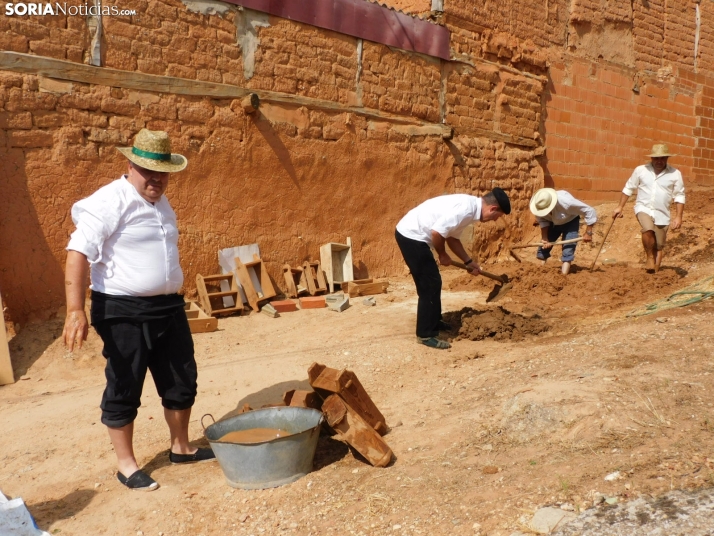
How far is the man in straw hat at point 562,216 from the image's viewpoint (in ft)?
28.9

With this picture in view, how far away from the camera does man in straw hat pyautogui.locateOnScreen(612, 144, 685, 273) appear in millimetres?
8758

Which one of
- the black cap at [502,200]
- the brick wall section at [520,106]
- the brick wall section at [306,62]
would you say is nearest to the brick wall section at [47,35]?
the brick wall section at [306,62]

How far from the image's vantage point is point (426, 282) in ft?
20.1

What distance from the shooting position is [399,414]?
185 inches

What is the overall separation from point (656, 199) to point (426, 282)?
4.23 m

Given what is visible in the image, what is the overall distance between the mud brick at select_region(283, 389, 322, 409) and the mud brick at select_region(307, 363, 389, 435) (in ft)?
0.31

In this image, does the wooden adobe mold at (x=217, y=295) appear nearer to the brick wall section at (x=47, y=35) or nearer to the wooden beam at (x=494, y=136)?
the brick wall section at (x=47, y=35)

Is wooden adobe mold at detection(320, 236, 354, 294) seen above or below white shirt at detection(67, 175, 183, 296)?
below

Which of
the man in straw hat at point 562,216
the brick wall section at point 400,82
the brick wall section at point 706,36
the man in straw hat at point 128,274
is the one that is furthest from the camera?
the brick wall section at point 706,36

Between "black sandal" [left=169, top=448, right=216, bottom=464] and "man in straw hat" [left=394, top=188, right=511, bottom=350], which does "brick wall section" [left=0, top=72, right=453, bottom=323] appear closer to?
"man in straw hat" [left=394, top=188, right=511, bottom=350]

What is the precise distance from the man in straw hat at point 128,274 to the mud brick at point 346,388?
895mm

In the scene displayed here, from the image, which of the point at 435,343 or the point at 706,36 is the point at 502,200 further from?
the point at 706,36

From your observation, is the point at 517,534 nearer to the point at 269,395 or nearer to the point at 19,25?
the point at 269,395

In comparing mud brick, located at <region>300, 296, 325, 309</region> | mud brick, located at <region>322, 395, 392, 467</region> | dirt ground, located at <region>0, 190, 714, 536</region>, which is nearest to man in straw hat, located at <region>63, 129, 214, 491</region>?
dirt ground, located at <region>0, 190, 714, 536</region>
